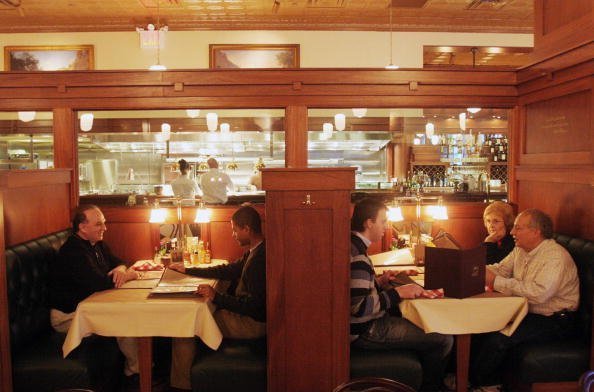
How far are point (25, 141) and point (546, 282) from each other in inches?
427

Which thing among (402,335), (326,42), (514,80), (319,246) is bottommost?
(402,335)

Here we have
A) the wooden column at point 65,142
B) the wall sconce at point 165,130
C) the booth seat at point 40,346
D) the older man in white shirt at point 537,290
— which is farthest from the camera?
the wall sconce at point 165,130

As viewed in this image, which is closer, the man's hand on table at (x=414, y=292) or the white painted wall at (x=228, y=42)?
the man's hand on table at (x=414, y=292)

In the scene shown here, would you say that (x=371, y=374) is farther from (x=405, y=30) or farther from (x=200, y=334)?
(x=405, y=30)

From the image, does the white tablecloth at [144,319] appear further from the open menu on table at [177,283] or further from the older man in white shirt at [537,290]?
the older man in white shirt at [537,290]

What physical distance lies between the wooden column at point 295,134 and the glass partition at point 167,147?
480cm

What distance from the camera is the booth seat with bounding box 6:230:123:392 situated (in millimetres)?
3488

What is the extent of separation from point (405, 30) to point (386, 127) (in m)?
1.95

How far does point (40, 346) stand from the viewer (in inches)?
146

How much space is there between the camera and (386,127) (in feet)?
34.3

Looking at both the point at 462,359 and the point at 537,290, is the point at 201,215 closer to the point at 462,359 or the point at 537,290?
the point at 462,359

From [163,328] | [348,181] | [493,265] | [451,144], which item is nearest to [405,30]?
[451,144]

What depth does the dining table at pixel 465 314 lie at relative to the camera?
3.43 meters

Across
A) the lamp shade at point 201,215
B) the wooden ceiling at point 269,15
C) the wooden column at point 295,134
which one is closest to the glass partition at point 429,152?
the wooden ceiling at point 269,15
